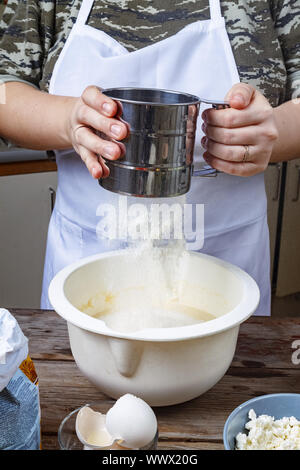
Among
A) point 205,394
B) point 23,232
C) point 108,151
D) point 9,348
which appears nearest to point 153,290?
point 205,394

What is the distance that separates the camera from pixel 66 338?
92cm

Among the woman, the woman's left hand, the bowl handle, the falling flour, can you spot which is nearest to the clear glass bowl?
the bowl handle

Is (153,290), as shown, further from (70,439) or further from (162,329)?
(70,439)

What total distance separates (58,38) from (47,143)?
225 mm

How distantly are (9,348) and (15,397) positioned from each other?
0.19ft

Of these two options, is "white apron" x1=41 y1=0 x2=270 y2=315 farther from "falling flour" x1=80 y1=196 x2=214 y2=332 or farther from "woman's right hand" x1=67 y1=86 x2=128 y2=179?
"woman's right hand" x1=67 y1=86 x2=128 y2=179

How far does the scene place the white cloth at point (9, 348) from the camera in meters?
0.52

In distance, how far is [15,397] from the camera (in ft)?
1.81

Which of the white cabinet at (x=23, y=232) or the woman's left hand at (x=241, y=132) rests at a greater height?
the woman's left hand at (x=241, y=132)

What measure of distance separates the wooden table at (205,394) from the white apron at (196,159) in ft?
0.69

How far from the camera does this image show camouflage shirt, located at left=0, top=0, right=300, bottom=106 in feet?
3.39

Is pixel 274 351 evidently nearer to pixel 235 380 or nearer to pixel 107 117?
pixel 235 380

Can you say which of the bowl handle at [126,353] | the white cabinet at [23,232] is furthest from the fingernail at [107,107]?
the white cabinet at [23,232]

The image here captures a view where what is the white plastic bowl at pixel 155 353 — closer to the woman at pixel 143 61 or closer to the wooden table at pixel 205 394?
the wooden table at pixel 205 394
